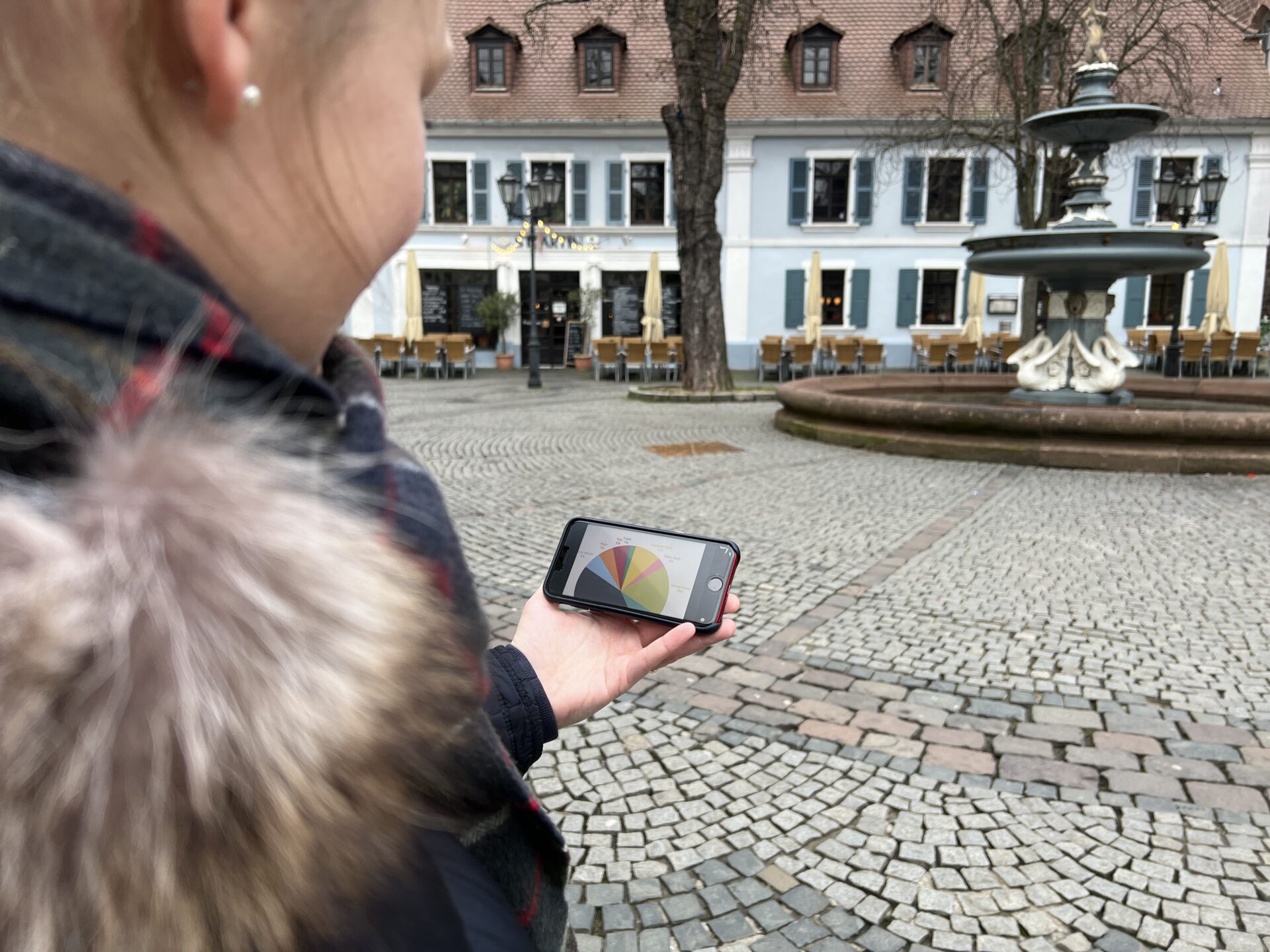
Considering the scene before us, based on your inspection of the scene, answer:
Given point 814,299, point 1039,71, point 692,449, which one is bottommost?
point 692,449

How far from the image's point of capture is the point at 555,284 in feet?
88.2

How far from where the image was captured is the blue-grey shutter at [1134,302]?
25.4 metres

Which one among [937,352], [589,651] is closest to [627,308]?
[937,352]

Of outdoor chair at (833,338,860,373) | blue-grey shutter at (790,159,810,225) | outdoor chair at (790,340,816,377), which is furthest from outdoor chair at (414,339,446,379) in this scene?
blue-grey shutter at (790,159,810,225)

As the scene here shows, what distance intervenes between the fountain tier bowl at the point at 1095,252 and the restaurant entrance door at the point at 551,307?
17932mm

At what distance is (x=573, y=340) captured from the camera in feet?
87.7

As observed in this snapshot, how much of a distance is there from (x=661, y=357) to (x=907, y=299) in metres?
8.68

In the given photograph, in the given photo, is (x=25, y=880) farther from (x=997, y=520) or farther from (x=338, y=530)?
(x=997, y=520)

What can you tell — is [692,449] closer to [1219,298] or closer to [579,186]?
[579,186]

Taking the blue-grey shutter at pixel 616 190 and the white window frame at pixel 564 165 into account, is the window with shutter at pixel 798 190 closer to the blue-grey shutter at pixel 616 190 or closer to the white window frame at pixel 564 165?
the blue-grey shutter at pixel 616 190

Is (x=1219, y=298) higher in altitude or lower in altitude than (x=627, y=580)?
higher

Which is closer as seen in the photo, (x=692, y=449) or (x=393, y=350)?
(x=692, y=449)

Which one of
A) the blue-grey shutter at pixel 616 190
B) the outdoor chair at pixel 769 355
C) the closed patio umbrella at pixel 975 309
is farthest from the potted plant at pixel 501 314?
the closed patio umbrella at pixel 975 309

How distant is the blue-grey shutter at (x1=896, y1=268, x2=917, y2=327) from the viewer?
25.8 metres
